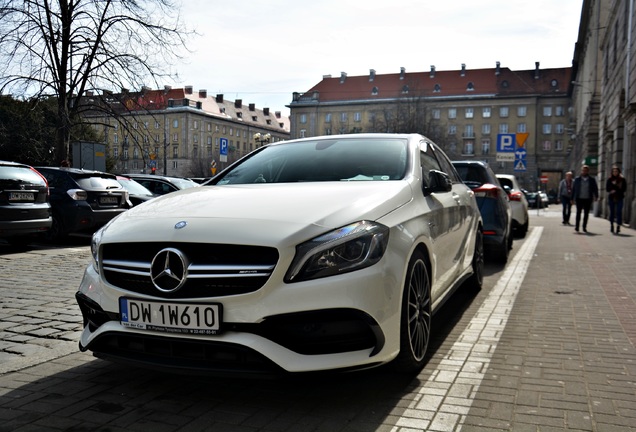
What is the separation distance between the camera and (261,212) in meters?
3.42

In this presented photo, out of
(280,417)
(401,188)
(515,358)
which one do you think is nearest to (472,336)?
(515,358)

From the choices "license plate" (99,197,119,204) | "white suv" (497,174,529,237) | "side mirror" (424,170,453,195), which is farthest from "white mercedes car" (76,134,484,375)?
"white suv" (497,174,529,237)

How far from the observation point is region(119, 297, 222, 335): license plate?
121 inches

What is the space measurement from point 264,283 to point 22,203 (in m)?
8.39

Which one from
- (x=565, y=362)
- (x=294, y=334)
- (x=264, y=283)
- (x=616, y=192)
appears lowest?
(x=565, y=362)

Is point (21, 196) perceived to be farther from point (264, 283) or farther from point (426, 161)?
point (264, 283)

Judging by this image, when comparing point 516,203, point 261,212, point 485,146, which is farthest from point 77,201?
point 485,146

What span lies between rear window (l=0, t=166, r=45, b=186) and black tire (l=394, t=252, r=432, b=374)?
27.0 feet

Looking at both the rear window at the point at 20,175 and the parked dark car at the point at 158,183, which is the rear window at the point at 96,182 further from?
the parked dark car at the point at 158,183

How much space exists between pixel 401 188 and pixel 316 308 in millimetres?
1262

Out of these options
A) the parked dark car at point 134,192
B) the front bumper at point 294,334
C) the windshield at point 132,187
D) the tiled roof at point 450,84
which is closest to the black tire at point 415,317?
the front bumper at point 294,334

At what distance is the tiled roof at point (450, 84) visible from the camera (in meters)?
103

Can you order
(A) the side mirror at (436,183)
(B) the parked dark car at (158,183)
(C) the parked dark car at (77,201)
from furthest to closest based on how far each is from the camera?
1. (B) the parked dark car at (158,183)
2. (C) the parked dark car at (77,201)
3. (A) the side mirror at (436,183)

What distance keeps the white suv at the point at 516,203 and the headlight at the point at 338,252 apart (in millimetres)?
11940
